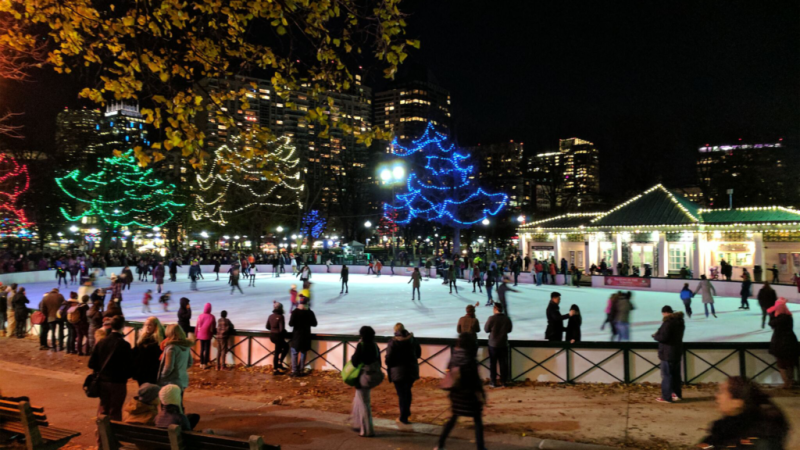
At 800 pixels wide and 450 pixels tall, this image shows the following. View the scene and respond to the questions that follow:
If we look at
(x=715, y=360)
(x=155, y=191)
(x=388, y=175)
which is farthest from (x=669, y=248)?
(x=155, y=191)

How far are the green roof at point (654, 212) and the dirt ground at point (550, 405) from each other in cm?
2244

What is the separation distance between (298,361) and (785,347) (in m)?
7.77

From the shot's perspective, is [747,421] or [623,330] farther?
[623,330]

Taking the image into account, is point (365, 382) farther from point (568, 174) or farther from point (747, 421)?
point (568, 174)

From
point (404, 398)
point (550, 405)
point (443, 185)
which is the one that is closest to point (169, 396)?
point (404, 398)

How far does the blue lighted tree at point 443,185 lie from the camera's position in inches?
1524

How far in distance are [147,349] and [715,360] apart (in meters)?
8.12

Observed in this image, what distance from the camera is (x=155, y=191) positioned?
132ft

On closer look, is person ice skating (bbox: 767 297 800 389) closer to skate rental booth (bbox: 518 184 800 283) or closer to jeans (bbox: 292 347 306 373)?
jeans (bbox: 292 347 306 373)

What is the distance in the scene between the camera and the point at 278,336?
873 centimetres

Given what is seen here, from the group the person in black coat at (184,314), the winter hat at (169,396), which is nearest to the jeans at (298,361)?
the person in black coat at (184,314)

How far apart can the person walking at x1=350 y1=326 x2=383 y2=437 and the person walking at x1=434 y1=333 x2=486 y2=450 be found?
1.01 metres

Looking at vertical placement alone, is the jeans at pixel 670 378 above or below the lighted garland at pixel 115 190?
below

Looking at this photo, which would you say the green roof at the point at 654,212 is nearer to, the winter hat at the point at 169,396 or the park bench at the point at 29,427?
the winter hat at the point at 169,396
